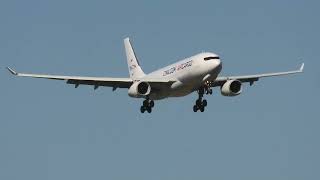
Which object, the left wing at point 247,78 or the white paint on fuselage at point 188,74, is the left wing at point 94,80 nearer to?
the white paint on fuselage at point 188,74

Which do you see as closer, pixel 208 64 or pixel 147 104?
pixel 208 64

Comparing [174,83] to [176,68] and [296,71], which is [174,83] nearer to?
[176,68]

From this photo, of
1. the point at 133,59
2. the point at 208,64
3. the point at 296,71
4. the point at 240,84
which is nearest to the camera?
the point at 208,64

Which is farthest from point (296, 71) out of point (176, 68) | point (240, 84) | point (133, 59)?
point (133, 59)

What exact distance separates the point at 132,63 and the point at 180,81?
20.6 meters

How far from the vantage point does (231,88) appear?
81.6 metres

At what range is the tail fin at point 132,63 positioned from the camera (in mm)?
95588

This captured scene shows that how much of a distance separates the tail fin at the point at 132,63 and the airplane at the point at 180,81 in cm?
878

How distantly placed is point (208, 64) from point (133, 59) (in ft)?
78.9

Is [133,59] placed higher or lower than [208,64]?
higher

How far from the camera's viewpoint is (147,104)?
83188 millimetres

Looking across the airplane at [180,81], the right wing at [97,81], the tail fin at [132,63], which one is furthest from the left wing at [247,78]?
the tail fin at [132,63]

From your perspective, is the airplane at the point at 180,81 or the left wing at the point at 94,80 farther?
the left wing at the point at 94,80

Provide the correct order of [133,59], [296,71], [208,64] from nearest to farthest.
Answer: [208,64] → [296,71] → [133,59]
